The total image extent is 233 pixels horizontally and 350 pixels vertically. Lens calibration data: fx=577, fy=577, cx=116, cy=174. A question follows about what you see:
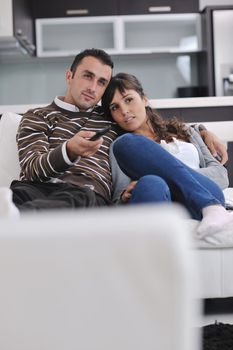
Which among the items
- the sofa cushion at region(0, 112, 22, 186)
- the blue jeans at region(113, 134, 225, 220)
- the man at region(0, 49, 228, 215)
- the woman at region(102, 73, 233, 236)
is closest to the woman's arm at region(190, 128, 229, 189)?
the woman at region(102, 73, 233, 236)

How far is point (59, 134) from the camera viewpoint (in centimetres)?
204

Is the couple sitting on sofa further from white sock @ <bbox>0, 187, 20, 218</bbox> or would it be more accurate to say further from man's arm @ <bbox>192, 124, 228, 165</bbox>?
white sock @ <bbox>0, 187, 20, 218</bbox>

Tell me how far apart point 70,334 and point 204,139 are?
1.97 metres

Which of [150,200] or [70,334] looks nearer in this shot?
[70,334]

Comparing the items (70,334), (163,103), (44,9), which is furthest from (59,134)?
(44,9)

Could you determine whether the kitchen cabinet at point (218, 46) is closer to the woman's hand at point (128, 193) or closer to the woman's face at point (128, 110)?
the woman's face at point (128, 110)

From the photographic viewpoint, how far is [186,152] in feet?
6.98

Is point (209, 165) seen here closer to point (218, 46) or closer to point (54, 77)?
point (218, 46)

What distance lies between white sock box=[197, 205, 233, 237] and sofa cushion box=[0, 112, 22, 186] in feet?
2.67

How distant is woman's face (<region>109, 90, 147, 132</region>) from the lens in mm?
2164

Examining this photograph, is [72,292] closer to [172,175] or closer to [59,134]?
[172,175]

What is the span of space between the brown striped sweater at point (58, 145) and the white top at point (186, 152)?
0.77 feet

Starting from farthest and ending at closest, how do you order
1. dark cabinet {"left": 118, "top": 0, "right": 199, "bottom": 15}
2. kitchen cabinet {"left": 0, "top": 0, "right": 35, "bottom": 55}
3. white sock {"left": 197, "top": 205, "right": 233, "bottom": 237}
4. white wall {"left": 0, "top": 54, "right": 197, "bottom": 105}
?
white wall {"left": 0, "top": 54, "right": 197, "bottom": 105}
dark cabinet {"left": 118, "top": 0, "right": 199, "bottom": 15}
kitchen cabinet {"left": 0, "top": 0, "right": 35, "bottom": 55}
white sock {"left": 197, "top": 205, "right": 233, "bottom": 237}

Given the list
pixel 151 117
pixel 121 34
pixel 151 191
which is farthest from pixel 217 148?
pixel 121 34
